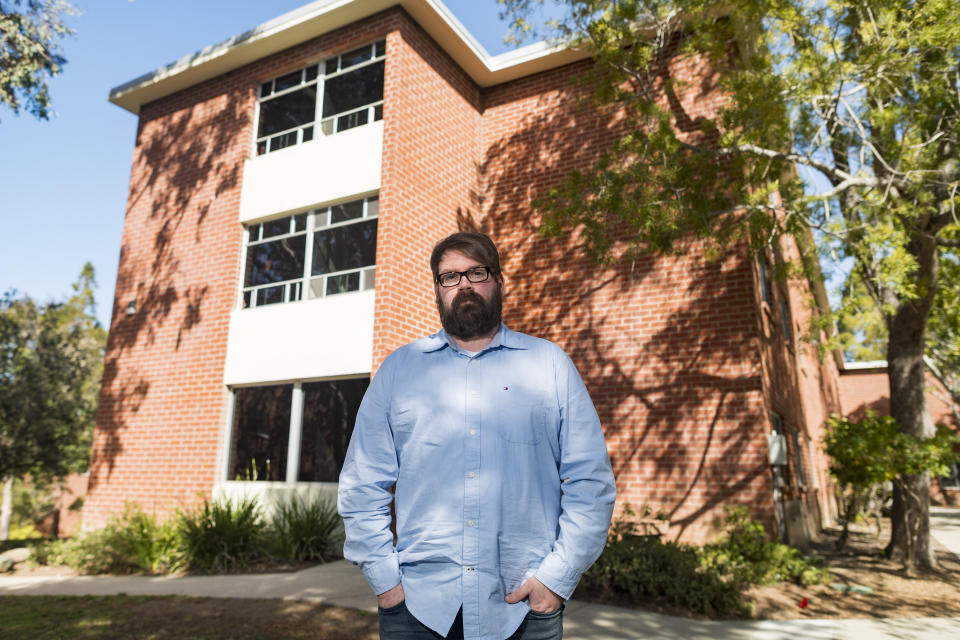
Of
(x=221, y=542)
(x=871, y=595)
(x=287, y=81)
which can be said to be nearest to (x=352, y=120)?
(x=287, y=81)

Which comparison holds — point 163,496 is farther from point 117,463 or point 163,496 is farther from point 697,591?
point 697,591

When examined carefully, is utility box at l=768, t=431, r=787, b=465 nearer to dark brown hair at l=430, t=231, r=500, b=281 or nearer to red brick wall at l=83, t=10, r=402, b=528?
dark brown hair at l=430, t=231, r=500, b=281

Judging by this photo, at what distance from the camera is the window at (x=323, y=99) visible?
10.9 meters

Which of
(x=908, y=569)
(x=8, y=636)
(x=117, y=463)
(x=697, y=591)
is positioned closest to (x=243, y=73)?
(x=117, y=463)

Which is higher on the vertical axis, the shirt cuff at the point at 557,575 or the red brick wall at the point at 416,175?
the red brick wall at the point at 416,175

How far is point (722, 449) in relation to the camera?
8.62 meters

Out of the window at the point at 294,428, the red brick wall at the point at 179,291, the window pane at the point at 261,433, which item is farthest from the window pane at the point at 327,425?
the red brick wall at the point at 179,291

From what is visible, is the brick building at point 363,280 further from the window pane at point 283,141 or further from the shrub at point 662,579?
the shrub at point 662,579

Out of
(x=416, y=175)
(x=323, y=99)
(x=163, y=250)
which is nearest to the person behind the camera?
(x=416, y=175)

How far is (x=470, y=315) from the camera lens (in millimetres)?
2297

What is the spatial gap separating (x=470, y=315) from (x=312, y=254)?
916 centimetres

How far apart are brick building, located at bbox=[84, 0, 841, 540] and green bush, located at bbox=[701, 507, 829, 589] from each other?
1.29ft

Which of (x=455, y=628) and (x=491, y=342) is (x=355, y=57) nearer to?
(x=491, y=342)

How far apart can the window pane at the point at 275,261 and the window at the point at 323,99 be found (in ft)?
6.27
